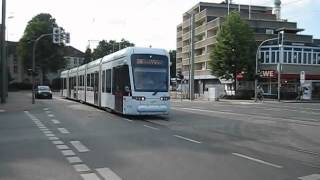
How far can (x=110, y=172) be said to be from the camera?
34.1ft

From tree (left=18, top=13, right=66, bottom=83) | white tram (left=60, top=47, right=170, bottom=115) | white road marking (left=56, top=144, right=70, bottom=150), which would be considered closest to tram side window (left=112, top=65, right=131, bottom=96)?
white tram (left=60, top=47, right=170, bottom=115)

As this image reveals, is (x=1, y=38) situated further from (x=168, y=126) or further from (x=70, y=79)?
(x=168, y=126)

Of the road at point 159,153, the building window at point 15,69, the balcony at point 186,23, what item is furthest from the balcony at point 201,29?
the road at point 159,153

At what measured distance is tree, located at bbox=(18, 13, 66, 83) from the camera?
103062 mm

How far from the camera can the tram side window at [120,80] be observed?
84.9 feet

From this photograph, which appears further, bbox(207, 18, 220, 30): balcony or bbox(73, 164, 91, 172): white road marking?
bbox(207, 18, 220, 30): balcony

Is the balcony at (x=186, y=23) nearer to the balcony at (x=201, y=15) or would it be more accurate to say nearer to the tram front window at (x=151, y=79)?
the balcony at (x=201, y=15)

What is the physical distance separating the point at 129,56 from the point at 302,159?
14.7 m

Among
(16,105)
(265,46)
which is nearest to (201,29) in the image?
(265,46)

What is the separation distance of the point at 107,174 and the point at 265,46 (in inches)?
3040

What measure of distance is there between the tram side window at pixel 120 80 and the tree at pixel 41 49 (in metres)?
76.8

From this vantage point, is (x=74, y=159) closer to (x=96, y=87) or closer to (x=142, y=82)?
(x=142, y=82)

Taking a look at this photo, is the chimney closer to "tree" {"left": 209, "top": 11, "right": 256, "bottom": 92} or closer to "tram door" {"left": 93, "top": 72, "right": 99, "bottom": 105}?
"tree" {"left": 209, "top": 11, "right": 256, "bottom": 92}

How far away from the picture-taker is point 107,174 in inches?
400
